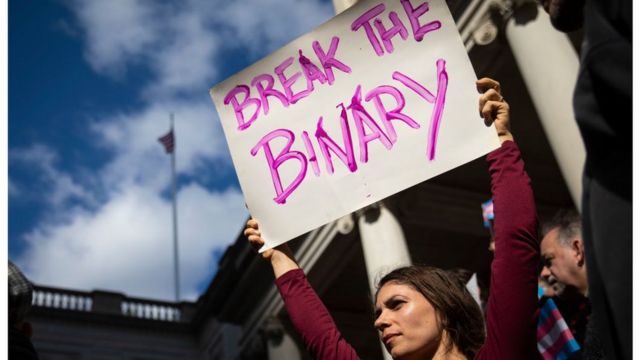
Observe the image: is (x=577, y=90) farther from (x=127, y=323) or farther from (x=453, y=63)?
(x=127, y=323)

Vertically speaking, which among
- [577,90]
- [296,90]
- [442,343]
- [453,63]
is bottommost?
[442,343]

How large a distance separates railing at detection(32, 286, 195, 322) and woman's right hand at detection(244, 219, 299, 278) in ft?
80.8

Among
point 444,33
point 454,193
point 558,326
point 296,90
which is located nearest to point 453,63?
point 444,33

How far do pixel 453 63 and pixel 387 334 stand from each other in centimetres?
98

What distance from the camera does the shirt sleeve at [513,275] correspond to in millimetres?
2025

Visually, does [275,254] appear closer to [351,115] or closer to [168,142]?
[351,115]

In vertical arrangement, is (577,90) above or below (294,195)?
below

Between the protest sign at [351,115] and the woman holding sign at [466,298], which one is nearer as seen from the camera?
the woman holding sign at [466,298]

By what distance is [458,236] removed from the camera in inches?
532

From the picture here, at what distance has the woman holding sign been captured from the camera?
204cm

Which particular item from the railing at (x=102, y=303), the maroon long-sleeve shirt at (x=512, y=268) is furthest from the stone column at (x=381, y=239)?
the railing at (x=102, y=303)

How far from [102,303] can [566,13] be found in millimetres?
27251

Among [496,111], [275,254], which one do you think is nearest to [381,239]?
[275,254]

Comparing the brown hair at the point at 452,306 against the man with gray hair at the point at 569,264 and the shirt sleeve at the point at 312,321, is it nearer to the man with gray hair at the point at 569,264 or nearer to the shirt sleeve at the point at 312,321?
the shirt sleeve at the point at 312,321
